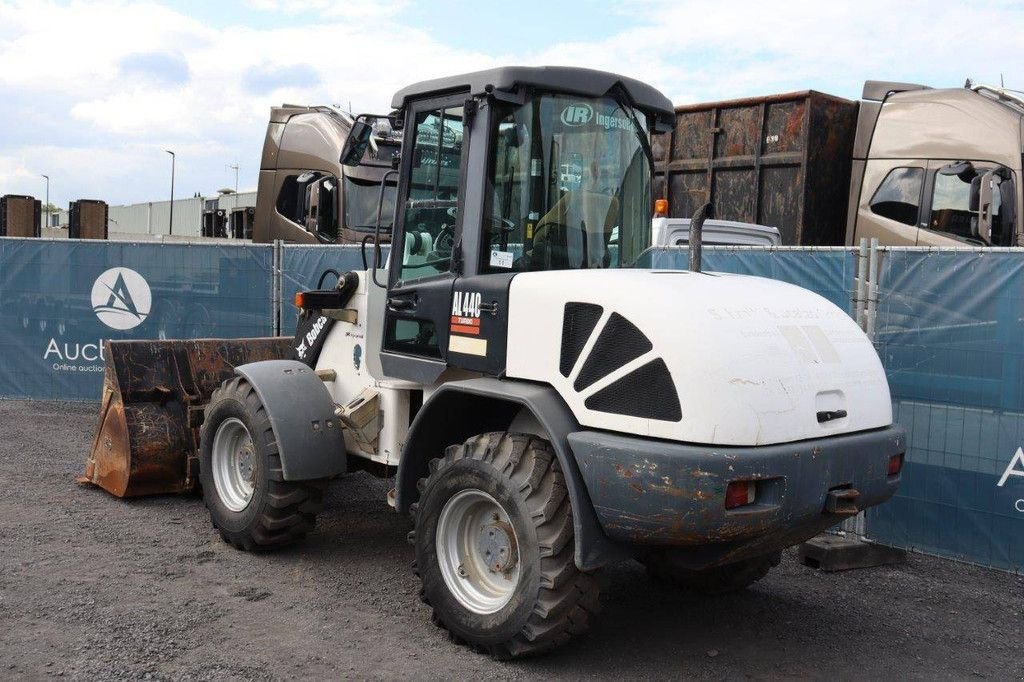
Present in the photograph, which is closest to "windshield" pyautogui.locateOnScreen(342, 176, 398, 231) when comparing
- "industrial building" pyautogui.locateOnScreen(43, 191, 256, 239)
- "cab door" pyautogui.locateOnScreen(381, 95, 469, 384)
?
"cab door" pyautogui.locateOnScreen(381, 95, 469, 384)

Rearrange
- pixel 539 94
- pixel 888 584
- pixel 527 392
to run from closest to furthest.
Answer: pixel 527 392 → pixel 539 94 → pixel 888 584

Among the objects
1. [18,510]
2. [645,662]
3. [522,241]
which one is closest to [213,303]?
[18,510]

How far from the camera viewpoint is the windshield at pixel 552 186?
499 centimetres

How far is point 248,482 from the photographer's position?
644 centimetres

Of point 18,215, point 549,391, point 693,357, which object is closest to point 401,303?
point 549,391

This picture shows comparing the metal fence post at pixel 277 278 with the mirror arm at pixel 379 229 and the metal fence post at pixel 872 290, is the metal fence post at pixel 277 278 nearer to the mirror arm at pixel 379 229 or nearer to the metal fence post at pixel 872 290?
the mirror arm at pixel 379 229

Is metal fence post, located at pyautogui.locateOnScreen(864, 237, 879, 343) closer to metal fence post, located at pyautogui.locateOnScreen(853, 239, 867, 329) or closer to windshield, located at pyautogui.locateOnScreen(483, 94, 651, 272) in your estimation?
metal fence post, located at pyautogui.locateOnScreen(853, 239, 867, 329)

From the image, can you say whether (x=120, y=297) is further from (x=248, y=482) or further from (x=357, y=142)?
(x=357, y=142)

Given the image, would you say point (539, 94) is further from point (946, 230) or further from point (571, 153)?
point (946, 230)

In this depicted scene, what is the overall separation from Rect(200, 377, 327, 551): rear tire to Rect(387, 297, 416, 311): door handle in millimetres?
1040

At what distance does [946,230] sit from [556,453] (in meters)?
6.87

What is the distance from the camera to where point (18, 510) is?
6.96 meters

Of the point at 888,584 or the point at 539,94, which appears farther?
the point at 888,584

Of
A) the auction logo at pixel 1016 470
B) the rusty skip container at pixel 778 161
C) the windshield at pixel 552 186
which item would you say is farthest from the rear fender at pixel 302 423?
the rusty skip container at pixel 778 161
